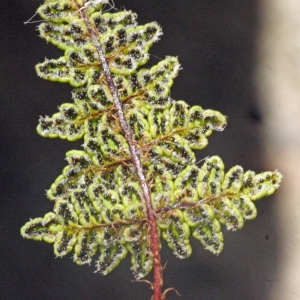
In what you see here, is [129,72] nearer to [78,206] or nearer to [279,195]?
[78,206]

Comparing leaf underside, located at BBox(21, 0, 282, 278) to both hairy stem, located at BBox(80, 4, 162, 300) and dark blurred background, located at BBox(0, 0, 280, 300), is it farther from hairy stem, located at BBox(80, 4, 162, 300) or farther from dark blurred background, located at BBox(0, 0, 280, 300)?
dark blurred background, located at BBox(0, 0, 280, 300)

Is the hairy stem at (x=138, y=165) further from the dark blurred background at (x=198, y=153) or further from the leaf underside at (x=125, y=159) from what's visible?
the dark blurred background at (x=198, y=153)

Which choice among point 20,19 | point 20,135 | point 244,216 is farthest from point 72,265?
point 20,19

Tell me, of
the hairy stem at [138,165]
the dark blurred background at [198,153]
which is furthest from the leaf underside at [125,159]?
the dark blurred background at [198,153]

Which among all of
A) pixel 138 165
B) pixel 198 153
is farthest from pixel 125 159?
pixel 198 153

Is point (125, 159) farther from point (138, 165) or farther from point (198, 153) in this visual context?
point (198, 153)

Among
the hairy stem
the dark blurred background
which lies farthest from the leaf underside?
the dark blurred background
